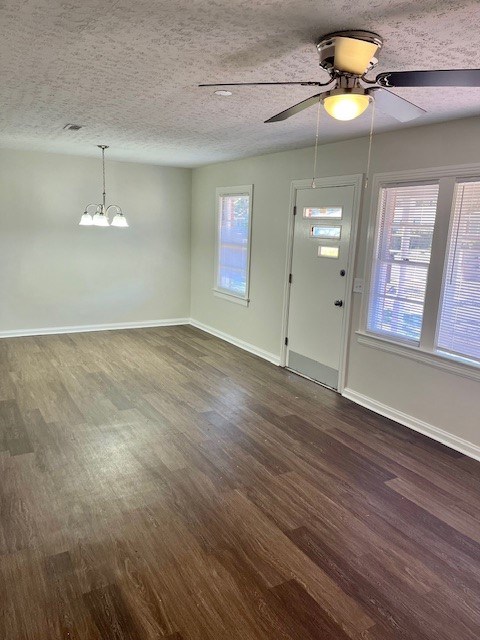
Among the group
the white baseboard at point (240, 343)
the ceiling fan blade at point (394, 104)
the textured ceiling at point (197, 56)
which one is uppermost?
the textured ceiling at point (197, 56)

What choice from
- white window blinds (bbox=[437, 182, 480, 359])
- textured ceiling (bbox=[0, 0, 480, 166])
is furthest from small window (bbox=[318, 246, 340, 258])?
white window blinds (bbox=[437, 182, 480, 359])

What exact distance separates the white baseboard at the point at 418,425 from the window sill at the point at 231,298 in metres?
2.07

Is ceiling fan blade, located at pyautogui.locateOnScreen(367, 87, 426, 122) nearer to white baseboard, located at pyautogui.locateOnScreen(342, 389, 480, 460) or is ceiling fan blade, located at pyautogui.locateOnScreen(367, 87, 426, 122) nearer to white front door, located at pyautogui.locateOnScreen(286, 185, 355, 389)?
white front door, located at pyautogui.locateOnScreen(286, 185, 355, 389)

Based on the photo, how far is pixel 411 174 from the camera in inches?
145

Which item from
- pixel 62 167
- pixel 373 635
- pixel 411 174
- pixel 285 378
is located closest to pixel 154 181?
pixel 62 167

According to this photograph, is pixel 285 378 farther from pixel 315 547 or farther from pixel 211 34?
pixel 211 34

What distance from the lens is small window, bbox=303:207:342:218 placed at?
177 inches

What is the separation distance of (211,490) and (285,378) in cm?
235

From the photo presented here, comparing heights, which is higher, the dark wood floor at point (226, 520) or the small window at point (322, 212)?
the small window at point (322, 212)

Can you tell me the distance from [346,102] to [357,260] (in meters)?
2.54

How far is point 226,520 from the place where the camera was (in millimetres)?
2533

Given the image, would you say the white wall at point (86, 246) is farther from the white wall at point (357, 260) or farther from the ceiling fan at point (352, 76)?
the ceiling fan at point (352, 76)

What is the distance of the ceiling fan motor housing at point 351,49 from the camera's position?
1.86 metres

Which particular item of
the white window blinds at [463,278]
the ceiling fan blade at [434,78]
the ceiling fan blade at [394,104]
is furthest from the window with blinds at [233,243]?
the ceiling fan blade at [434,78]
